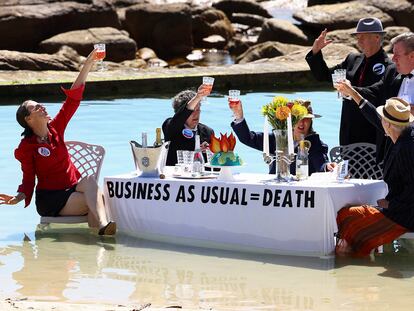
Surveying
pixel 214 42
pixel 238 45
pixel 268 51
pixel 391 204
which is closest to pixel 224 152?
pixel 391 204

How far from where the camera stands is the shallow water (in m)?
5.67

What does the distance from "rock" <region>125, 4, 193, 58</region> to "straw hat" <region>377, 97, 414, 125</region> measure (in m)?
18.0

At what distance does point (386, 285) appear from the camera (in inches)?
235

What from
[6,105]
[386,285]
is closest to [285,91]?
[6,105]

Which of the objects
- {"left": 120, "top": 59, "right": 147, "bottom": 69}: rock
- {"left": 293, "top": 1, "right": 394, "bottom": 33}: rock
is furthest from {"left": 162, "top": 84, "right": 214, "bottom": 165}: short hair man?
{"left": 293, "top": 1, "right": 394, "bottom": 33}: rock

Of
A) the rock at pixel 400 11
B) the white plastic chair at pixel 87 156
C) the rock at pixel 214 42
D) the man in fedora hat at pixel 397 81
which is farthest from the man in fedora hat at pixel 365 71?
the rock at pixel 214 42

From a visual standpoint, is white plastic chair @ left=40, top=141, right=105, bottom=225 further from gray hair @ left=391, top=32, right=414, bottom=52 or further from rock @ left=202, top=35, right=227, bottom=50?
rock @ left=202, top=35, right=227, bottom=50

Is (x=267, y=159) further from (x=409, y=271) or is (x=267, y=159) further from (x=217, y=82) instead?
(x=217, y=82)

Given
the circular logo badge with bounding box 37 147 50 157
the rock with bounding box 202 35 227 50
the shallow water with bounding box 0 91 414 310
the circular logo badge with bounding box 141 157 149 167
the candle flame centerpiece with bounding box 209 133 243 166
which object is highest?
the candle flame centerpiece with bounding box 209 133 243 166

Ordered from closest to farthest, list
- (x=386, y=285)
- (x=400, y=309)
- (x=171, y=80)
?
(x=400, y=309), (x=386, y=285), (x=171, y=80)

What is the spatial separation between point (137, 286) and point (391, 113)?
1.79 m

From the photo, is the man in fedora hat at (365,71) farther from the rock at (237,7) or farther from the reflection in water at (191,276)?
the rock at (237,7)

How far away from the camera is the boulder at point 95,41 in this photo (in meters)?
20.9

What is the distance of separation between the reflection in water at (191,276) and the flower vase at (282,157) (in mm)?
506
